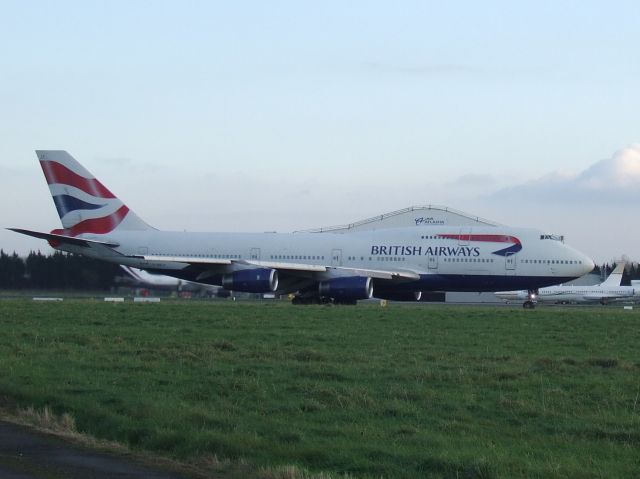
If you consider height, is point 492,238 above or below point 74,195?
below

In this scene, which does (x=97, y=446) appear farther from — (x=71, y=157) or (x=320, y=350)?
(x=71, y=157)

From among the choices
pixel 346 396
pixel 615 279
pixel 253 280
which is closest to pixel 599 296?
pixel 615 279

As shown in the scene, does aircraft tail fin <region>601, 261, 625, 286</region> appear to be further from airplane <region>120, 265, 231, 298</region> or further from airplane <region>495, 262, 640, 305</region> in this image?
airplane <region>120, 265, 231, 298</region>

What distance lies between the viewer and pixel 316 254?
48.5m

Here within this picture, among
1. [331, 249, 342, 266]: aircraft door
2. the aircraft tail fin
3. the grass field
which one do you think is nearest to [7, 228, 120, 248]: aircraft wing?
[331, 249, 342, 266]: aircraft door

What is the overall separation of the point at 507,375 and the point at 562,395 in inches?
77.2

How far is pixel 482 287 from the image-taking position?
47.2m

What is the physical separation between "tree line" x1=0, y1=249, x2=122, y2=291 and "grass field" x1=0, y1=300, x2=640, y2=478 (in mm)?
47236

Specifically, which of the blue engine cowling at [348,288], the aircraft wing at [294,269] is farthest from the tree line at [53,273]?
the blue engine cowling at [348,288]

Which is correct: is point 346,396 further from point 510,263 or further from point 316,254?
point 316,254

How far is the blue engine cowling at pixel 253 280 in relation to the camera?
4462cm

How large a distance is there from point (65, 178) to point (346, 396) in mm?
39116

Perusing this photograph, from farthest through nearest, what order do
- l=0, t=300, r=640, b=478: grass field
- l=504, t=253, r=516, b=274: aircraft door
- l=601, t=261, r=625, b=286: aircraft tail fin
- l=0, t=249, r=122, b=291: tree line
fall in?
l=601, t=261, r=625, b=286: aircraft tail fin
l=0, t=249, r=122, b=291: tree line
l=504, t=253, r=516, b=274: aircraft door
l=0, t=300, r=640, b=478: grass field

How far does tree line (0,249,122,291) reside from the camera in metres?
71.5
